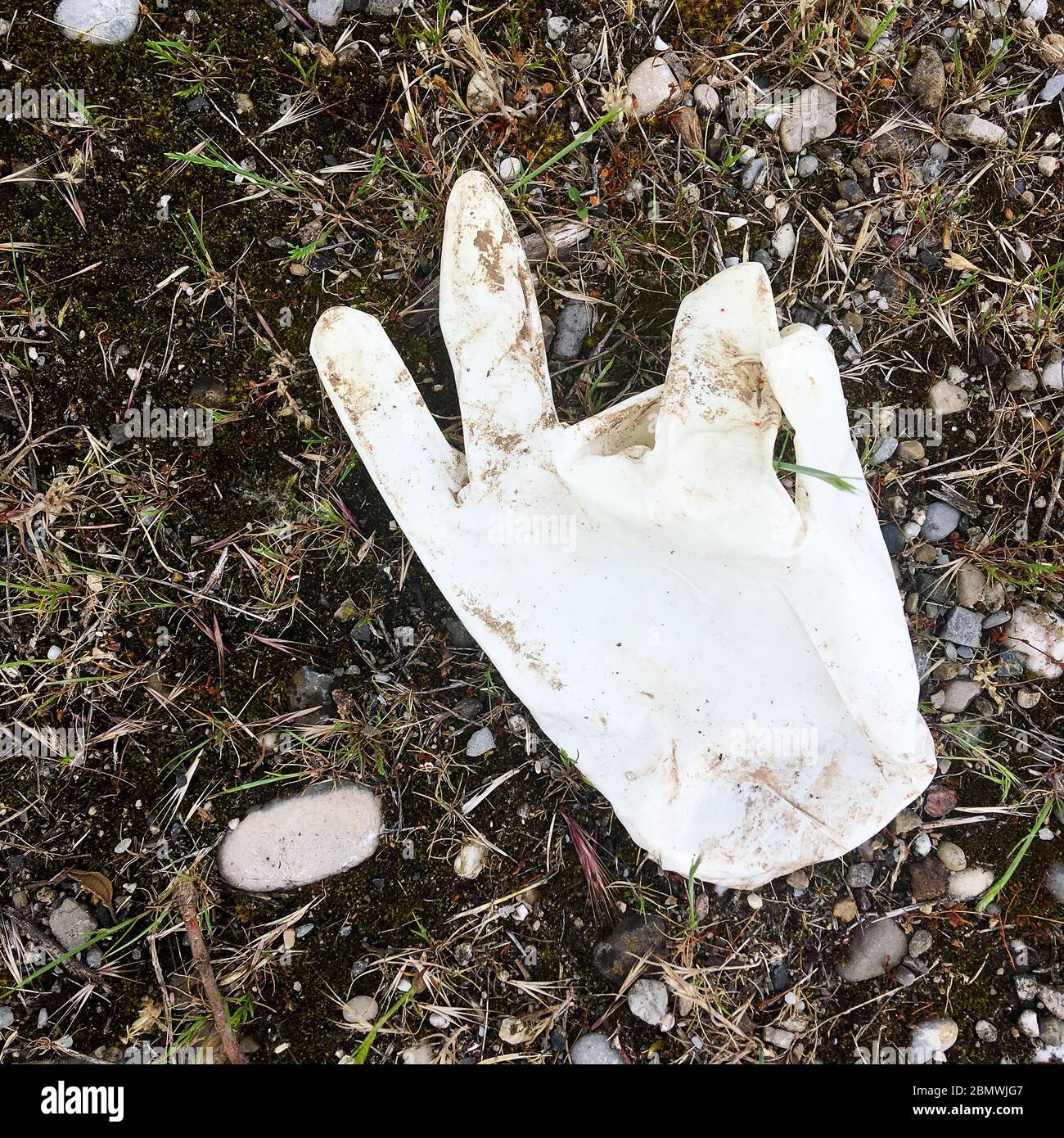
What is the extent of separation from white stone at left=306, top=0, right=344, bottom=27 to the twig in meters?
2.55

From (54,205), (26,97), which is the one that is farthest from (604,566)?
(26,97)

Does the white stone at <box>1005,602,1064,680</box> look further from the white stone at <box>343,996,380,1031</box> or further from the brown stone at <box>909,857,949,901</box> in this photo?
the white stone at <box>343,996,380,1031</box>

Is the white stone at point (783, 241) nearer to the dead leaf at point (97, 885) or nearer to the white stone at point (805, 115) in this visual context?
the white stone at point (805, 115)

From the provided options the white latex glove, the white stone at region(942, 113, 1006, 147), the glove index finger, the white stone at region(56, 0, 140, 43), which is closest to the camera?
the white latex glove

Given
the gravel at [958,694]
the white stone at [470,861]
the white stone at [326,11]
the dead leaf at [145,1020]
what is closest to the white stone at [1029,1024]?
the gravel at [958,694]

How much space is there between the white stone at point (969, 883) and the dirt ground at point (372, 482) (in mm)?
34

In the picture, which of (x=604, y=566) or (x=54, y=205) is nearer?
(x=604, y=566)

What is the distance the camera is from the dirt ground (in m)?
2.21

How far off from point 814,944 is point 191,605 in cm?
211

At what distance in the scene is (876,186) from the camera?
2.29 metres

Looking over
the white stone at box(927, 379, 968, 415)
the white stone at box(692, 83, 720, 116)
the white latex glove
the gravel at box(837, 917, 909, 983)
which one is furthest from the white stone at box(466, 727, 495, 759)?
the white stone at box(692, 83, 720, 116)

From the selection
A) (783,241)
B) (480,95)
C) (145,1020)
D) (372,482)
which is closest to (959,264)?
(783,241)

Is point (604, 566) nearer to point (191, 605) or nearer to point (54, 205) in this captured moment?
point (191, 605)
